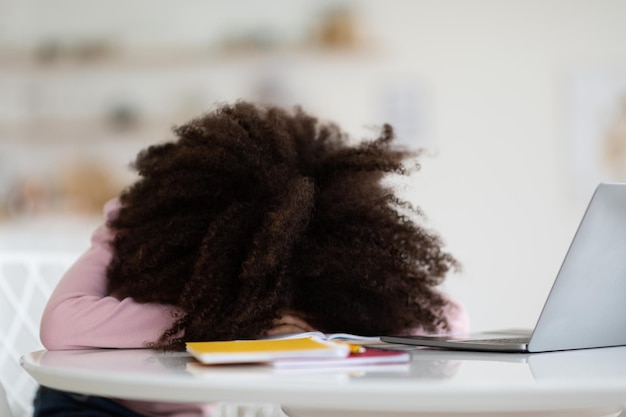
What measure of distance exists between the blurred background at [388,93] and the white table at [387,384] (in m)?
2.39

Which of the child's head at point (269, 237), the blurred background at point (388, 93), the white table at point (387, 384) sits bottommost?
the white table at point (387, 384)

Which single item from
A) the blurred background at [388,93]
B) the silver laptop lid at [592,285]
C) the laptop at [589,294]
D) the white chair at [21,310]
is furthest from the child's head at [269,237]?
the blurred background at [388,93]

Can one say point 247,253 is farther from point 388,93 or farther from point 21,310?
point 388,93

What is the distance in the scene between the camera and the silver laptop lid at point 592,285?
2.38 ft

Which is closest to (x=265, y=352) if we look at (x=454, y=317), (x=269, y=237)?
(x=269, y=237)

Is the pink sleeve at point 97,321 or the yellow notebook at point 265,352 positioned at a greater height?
the pink sleeve at point 97,321

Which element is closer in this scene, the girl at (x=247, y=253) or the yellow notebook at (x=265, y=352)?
the yellow notebook at (x=265, y=352)

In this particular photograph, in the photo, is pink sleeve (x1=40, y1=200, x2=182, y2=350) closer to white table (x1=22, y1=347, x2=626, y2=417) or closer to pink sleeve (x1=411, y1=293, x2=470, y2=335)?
white table (x1=22, y1=347, x2=626, y2=417)

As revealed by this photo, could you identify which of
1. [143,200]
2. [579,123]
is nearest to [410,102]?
[579,123]

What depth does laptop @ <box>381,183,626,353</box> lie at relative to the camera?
73cm

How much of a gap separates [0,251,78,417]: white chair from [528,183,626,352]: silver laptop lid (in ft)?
3.26

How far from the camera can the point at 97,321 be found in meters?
0.90

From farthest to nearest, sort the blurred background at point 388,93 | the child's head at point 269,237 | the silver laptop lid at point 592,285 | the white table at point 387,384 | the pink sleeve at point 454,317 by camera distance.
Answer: the blurred background at point 388,93, the pink sleeve at point 454,317, the child's head at point 269,237, the silver laptop lid at point 592,285, the white table at point 387,384

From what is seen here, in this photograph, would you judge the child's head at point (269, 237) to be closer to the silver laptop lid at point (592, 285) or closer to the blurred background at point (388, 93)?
the silver laptop lid at point (592, 285)
